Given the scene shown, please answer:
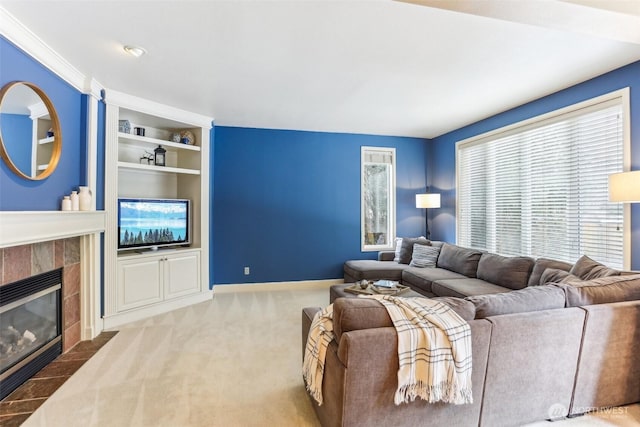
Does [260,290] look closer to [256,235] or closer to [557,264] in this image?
[256,235]

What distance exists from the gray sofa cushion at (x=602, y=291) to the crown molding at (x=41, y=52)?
3.98 meters

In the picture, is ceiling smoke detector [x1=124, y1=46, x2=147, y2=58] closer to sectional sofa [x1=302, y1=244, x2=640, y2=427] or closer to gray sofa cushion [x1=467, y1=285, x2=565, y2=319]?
sectional sofa [x1=302, y1=244, x2=640, y2=427]

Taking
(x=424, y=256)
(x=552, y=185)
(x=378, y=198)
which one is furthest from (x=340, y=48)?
(x=378, y=198)

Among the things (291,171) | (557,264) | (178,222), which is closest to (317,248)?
(291,171)

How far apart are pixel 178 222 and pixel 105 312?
1.32m

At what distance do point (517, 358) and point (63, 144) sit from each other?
3.79 m

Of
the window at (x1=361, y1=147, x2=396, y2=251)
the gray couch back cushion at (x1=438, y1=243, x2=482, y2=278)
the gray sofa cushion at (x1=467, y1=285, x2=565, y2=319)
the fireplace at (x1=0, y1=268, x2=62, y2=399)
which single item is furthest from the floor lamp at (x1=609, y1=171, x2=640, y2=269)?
the fireplace at (x1=0, y1=268, x2=62, y2=399)

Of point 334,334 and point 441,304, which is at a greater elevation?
point 441,304

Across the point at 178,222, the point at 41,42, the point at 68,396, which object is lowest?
the point at 68,396

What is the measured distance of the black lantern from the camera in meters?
4.00

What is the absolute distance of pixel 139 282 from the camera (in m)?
3.53

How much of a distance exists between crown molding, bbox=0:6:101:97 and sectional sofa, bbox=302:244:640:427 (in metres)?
2.82

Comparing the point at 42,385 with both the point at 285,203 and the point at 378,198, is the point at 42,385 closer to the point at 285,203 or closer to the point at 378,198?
the point at 285,203

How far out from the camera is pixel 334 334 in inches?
62.7
